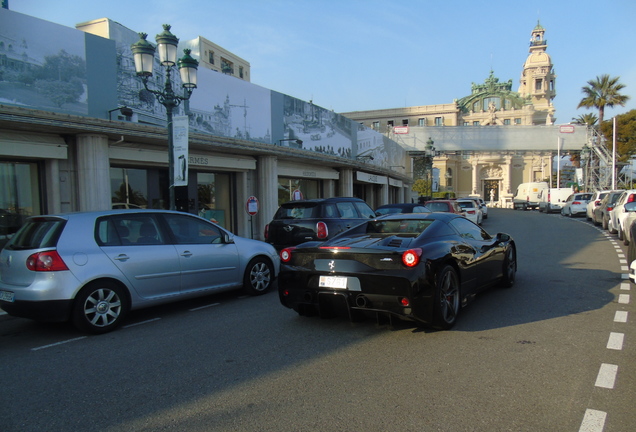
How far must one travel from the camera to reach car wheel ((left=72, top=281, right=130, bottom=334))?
17.3 feet

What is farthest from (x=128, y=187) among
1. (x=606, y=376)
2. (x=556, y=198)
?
(x=556, y=198)

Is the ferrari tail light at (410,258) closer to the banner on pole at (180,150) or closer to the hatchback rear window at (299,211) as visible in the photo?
the hatchback rear window at (299,211)

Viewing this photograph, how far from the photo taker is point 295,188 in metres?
19.7

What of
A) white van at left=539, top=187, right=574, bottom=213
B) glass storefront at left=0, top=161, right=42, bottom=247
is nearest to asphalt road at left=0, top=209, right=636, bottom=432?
glass storefront at left=0, top=161, right=42, bottom=247

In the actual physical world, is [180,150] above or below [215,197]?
above

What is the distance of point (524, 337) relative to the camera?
486 centimetres

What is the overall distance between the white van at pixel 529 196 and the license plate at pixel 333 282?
44.9 metres

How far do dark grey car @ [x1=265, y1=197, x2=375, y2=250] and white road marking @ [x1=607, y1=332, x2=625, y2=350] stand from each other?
549 centimetres

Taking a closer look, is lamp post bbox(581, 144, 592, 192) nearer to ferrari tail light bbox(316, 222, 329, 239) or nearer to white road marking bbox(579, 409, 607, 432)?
ferrari tail light bbox(316, 222, 329, 239)

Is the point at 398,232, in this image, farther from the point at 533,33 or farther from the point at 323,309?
the point at 533,33

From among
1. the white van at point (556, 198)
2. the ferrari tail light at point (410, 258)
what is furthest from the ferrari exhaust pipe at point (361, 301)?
the white van at point (556, 198)

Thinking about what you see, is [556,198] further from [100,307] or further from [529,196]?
[100,307]

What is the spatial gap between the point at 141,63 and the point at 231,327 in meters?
Answer: 6.27

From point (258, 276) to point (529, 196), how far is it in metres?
44.4
